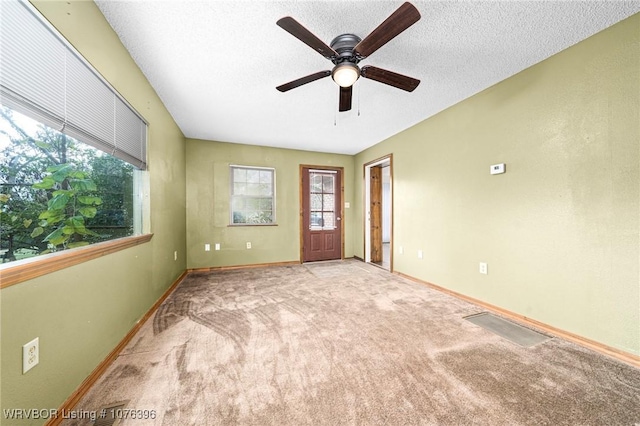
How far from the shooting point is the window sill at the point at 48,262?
0.94m

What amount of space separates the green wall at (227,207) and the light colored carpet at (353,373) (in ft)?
6.12

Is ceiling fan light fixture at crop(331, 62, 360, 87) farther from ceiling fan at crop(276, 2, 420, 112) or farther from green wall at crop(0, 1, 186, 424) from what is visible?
green wall at crop(0, 1, 186, 424)

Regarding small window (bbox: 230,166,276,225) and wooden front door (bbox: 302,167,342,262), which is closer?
small window (bbox: 230,166,276,225)

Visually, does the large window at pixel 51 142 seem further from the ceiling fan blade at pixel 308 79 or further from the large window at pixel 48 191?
the ceiling fan blade at pixel 308 79

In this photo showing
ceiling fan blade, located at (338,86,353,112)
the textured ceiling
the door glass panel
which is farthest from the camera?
the door glass panel

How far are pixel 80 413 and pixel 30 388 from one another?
0.34 m

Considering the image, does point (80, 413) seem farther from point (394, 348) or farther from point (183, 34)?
point (183, 34)

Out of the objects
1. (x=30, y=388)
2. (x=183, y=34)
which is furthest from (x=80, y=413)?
(x=183, y=34)

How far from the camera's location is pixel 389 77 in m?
1.90

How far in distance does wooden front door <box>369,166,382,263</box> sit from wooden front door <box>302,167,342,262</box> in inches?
28.4

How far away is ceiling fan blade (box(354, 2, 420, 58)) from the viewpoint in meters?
1.26

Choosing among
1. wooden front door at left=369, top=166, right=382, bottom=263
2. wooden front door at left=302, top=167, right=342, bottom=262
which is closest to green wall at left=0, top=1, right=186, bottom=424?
wooden front door at left=302, top=167, right=342, bottom=262

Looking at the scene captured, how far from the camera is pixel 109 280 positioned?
1.68 metres

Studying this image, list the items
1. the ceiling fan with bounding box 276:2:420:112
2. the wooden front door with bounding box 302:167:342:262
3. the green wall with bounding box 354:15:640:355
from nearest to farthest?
the ceiling fan with bounding box 276:2:420:112 → the green wall with bounding box 354:15:640:355 → the wooden front door with bounding box 302:167:342:262
